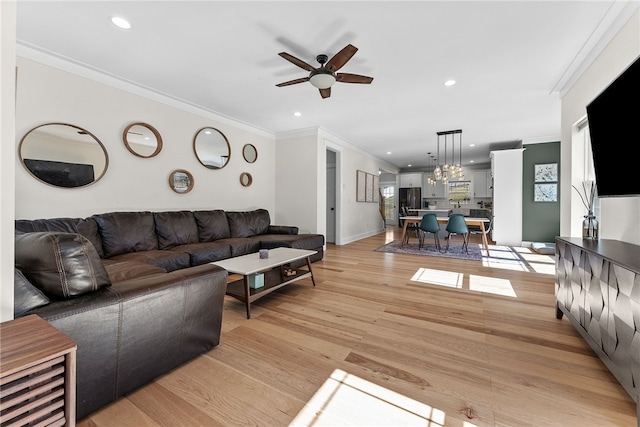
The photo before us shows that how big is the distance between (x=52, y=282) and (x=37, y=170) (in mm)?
2337

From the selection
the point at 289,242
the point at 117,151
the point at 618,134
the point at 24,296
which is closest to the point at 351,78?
the point at 618,134

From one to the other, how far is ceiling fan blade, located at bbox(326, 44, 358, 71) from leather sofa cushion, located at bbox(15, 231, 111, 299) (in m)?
2.27

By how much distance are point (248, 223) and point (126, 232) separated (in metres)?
1.79

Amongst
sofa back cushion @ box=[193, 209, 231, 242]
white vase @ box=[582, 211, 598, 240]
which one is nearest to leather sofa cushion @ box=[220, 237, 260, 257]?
sofa back cushion @ box=[193, 209, 231, 242]

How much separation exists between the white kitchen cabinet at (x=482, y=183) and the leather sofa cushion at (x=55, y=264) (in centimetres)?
1024

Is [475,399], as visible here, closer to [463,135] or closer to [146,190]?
[146,190]

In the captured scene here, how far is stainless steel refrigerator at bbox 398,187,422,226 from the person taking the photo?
33.1ft

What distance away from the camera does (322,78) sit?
2.57 meters

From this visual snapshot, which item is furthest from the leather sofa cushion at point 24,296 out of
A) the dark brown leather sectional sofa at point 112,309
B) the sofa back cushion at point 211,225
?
the sofa back cushion at point 211,225

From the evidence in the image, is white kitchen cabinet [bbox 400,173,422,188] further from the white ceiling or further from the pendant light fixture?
the white ceiling

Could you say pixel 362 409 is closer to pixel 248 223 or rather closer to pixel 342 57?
pixel 342 57

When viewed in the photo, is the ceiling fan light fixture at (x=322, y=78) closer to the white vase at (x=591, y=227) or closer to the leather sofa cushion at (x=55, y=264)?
the leather sofa cushion at (x=55, y=264)

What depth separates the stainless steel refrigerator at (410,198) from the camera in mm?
10094

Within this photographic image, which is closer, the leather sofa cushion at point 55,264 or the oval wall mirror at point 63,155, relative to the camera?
the leather sofa cushion at point 55,264
